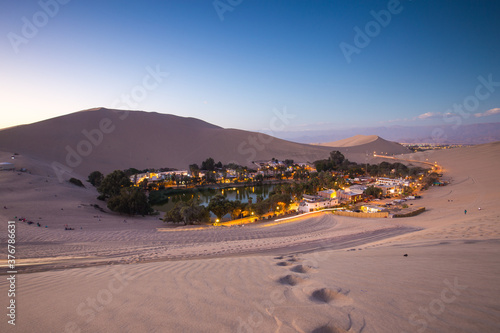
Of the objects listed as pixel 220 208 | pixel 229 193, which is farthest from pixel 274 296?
pixel 229 193

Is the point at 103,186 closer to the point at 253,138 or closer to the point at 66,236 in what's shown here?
the point at 66,236

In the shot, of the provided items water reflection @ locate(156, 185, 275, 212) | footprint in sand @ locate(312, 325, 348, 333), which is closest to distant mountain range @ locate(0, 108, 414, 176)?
water reflection @ locate(156, 185, 275, 212)

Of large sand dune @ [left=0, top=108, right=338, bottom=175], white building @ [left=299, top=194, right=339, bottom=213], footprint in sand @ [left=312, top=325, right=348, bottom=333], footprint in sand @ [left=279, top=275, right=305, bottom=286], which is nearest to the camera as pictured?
footprint in sand @ [left=312, top=325, right=348, bottom=333]

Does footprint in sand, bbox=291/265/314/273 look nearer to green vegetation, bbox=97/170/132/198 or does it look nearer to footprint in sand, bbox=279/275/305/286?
footprint in sand, bbox=279/275/305/286

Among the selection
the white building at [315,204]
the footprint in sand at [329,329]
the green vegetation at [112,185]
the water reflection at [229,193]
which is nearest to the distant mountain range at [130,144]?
the green vegetation at [112,185]

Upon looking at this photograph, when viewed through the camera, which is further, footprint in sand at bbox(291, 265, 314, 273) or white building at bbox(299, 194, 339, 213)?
white building at bbox(299, 194, 339, 213)

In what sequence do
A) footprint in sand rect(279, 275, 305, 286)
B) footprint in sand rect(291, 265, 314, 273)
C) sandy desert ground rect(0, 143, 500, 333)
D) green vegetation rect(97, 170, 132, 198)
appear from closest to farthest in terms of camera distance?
sandy desert ground rect(0, 143, 500, 333)
footprint in sand rect(279, 275, 305, 286)
footprint in sand rect(291, 265, 314, 273)
green vegetation rect(97, 170, 132, 198)

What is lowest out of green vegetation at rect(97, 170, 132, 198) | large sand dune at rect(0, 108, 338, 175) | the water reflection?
the water reflection

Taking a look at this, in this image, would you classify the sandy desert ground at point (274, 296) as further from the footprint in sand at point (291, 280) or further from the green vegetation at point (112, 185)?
the green vegetation at point (112, 185)
